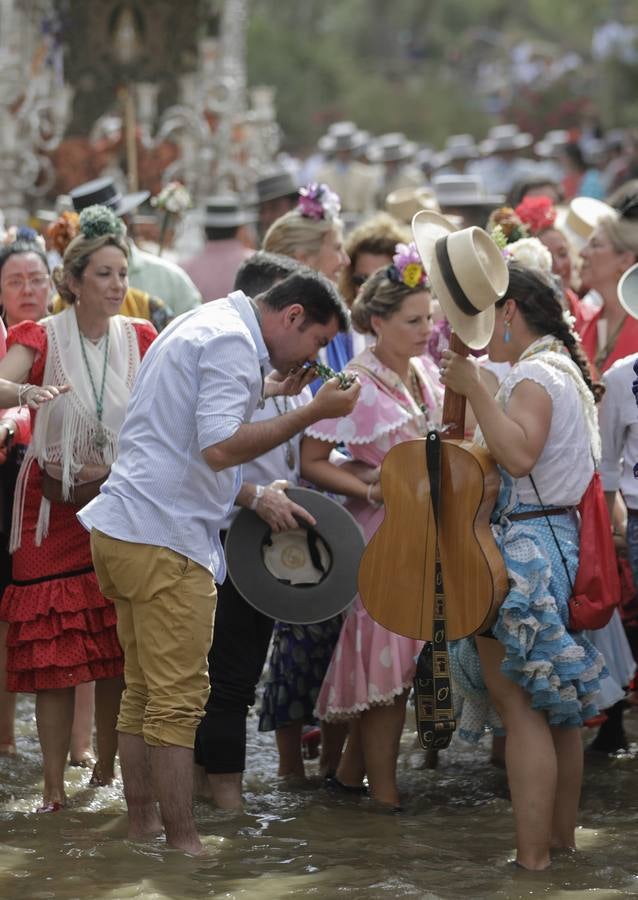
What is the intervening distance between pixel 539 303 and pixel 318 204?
1827 mm

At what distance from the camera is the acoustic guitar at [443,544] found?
4277 mm

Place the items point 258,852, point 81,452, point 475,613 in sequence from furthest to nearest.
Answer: point 81,452
point 258,852
point 475,613

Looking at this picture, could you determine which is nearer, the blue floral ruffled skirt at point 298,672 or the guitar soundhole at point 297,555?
the guitar soundhole at point 297,555

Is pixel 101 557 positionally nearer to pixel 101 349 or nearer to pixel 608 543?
pixel 101 349

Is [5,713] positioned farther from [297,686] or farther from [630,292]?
[630,292]

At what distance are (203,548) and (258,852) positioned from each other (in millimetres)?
933

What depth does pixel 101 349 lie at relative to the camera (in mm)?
5195

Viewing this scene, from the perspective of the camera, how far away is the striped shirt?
13.9 feet

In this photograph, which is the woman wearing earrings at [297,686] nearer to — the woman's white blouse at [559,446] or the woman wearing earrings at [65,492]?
the woman wearing earrings at [65,492]

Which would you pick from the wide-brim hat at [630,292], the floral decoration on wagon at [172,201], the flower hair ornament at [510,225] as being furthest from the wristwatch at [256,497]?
the floral decoration on wagon at [172,201]

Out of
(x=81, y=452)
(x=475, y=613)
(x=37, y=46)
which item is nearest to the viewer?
(x=475, y=613)

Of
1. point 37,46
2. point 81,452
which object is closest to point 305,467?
point 81,452

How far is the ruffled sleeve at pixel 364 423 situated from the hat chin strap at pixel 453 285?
3.04ft

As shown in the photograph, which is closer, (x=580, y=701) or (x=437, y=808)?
(x=580, y=701)
